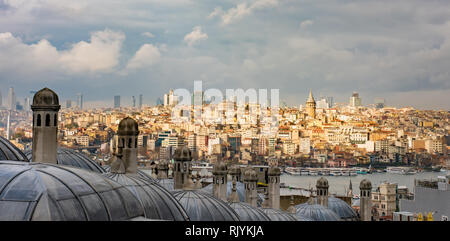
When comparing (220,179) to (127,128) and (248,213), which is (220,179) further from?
(127,128)

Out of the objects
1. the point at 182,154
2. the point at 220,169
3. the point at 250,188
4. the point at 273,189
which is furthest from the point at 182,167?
the point at 273,189

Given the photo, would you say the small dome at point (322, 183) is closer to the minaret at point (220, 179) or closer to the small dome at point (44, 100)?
the minaret at point (220, 179)

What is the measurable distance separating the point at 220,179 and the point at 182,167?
4.46 feet

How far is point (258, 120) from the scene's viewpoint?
2943 inches

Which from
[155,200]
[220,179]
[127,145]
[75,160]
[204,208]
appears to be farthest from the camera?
[220,179]

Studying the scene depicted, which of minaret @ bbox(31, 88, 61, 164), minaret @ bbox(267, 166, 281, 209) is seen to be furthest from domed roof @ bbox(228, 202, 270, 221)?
minaret @ bbox(267, 166, 281, 209)

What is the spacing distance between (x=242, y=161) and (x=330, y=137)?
19.5m

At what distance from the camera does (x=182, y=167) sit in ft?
21.9

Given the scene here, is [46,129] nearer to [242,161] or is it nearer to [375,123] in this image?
[242,161]

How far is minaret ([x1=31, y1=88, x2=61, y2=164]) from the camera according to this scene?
16.5 ft

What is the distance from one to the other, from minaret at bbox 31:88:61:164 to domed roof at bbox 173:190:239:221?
1.46m
